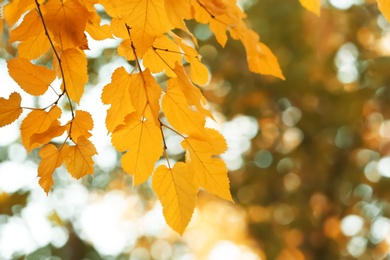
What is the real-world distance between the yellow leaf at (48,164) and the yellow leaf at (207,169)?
0.13 meters

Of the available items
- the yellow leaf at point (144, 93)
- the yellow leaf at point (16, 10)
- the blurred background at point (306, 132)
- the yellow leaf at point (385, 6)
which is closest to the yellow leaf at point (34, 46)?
the yellow leaf at point (16, 10)

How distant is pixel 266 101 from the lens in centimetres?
405

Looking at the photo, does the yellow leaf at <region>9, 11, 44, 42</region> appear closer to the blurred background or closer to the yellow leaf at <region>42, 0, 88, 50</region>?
the yellow leaf at <region>42, 0, 88, 50</region>

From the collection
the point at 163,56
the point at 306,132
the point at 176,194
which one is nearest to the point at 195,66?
the point at 163,56

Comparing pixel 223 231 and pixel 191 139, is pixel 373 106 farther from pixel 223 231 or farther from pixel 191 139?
pixel 191 139

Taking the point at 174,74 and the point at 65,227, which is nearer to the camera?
the point at 174,74

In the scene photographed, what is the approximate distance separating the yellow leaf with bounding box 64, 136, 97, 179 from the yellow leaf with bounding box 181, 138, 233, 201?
10cm

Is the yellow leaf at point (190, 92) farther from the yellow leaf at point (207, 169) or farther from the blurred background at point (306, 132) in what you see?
the blurred background at point (306, 132)

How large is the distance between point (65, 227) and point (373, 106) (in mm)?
2843

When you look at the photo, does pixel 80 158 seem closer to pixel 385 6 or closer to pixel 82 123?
pixel 82 123

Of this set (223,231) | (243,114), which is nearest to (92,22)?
(243,114)

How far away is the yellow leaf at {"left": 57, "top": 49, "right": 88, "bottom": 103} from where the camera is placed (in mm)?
535

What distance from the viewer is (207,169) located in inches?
20.2

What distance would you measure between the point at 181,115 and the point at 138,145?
52mm
